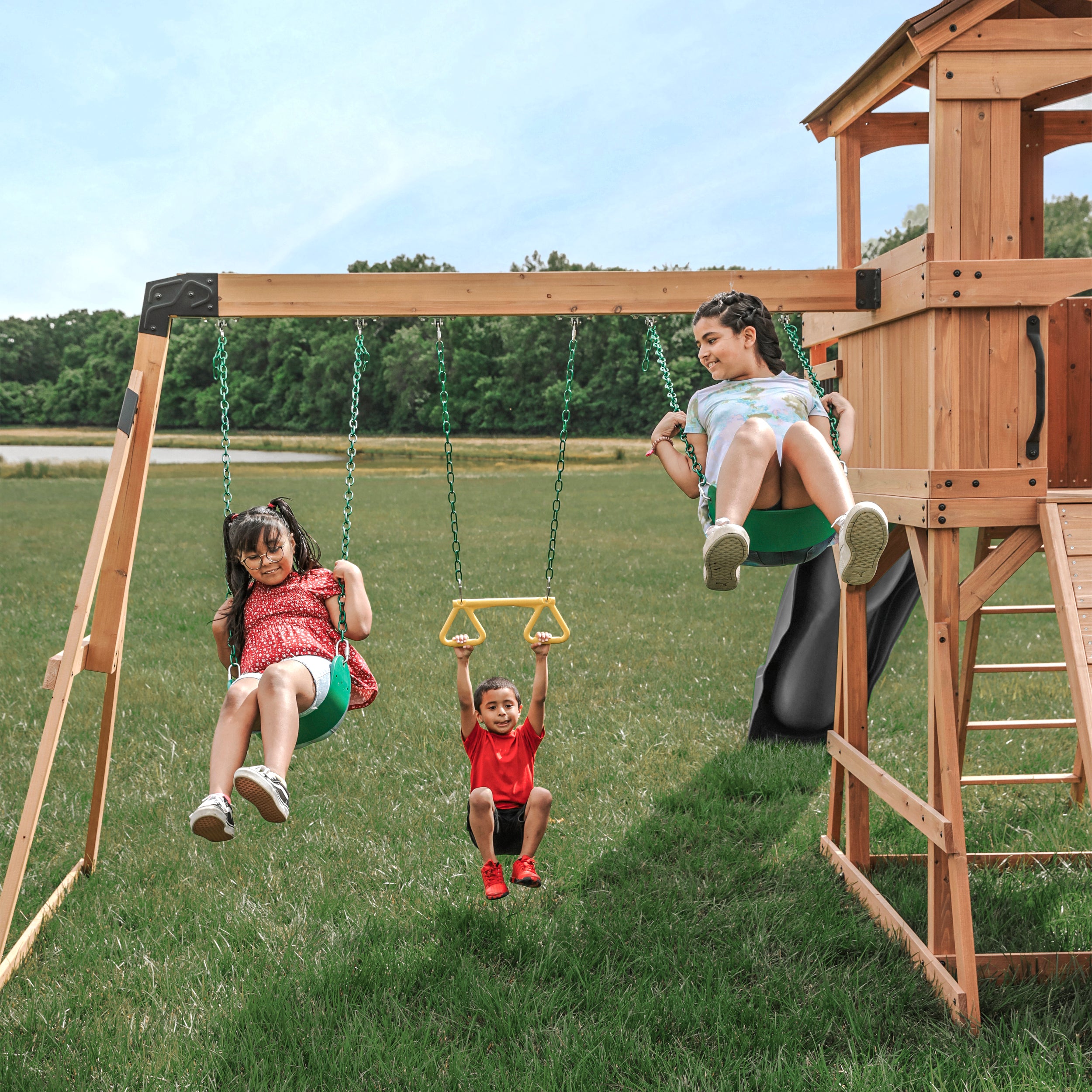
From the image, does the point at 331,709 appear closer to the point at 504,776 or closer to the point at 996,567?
A: the point at 504,776

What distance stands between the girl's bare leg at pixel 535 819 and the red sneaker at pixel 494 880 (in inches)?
4.9

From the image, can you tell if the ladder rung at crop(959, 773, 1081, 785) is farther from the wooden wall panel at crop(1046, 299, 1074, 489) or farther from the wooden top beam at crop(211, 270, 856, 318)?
the wooden top beam at crop(211, 270, 856, 318)

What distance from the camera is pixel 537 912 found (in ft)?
15.1

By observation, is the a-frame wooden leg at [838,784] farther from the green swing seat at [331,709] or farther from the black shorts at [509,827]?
the green swing seat at [331,709]

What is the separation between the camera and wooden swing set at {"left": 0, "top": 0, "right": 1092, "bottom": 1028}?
4.04 meters

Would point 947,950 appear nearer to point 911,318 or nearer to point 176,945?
point 911,318

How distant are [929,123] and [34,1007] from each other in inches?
194

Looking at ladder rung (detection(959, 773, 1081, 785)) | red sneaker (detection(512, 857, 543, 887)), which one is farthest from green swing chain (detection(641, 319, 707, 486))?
ladder rung (detection(959, 773, 1081, 785))

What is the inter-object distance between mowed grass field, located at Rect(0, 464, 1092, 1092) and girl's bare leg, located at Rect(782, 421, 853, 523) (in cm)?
188

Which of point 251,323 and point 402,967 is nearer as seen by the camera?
point 402,967

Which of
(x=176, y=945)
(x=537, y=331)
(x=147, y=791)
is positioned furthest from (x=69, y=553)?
(x=537, y=331)

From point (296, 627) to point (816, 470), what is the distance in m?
2.23

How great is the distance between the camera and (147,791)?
20.5ft

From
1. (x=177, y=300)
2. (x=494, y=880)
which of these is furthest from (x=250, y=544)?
(x=494, y=880)
